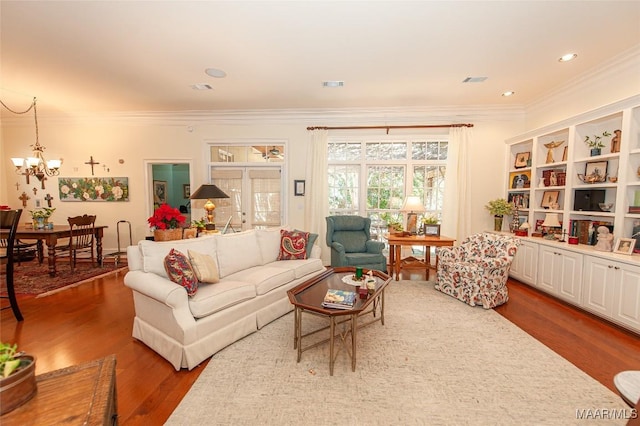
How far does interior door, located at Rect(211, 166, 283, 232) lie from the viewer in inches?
210

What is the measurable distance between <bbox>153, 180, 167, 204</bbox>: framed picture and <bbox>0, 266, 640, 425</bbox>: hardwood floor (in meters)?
4.17

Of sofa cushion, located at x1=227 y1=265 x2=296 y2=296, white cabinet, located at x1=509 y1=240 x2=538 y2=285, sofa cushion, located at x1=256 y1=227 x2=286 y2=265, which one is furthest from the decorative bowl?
sofa cushion, located at x1=256 y1=227 x2=286 y2=265

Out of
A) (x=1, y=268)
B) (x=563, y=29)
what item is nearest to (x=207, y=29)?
(x=563, y=29)

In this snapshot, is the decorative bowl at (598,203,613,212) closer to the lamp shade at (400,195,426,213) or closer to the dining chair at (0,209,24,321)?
the lamp shade at (400,195,426,213)

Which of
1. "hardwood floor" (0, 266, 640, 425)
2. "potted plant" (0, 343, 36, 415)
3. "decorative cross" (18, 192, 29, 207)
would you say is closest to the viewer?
"potted plant" (0, 343, 36, 415)

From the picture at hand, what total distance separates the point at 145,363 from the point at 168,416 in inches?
28.7

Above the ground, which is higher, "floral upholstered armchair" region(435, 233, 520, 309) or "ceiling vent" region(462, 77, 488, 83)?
"ceiling vent" region(462, 77, 488, 83)

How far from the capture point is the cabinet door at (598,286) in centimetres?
280

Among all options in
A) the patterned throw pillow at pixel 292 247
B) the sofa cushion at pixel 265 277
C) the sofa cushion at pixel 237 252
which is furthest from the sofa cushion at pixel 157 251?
the patterned throw pillow at pixel 292 247

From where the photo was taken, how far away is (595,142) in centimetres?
341

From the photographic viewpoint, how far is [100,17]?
248cm

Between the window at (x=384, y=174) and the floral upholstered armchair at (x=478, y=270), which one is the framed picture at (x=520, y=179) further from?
the floral upholstered armchair at (x=478, y=270)

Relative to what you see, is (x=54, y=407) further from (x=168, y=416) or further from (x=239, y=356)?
(x=239, y=356)

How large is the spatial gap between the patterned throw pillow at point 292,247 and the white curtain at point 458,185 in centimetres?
295
